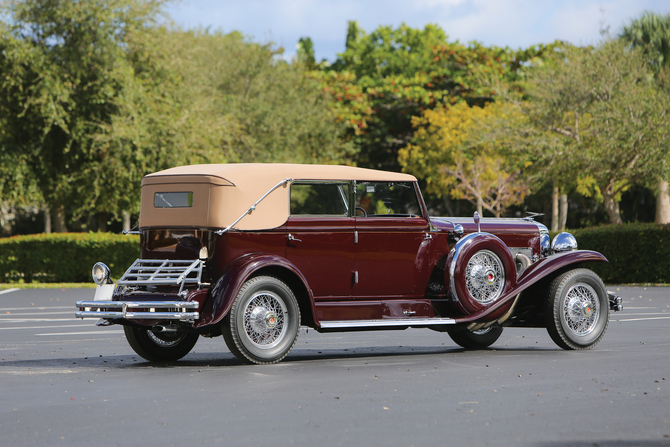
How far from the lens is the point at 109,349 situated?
10.2 m

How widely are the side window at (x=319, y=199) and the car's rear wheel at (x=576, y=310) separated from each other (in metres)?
2.51

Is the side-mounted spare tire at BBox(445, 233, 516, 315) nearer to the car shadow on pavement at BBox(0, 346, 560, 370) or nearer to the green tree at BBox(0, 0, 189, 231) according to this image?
the car shadow on pavement at BBox(0, 346, 560, 370)

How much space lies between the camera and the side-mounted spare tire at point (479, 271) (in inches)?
359

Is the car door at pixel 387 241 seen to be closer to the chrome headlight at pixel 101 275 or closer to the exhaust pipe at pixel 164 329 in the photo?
the exhaust pipe at pixel 164 329

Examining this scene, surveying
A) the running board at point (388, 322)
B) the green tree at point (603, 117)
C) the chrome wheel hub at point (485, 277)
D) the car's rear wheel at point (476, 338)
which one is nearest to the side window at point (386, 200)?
the chrome wheel hub at point (485, 277)

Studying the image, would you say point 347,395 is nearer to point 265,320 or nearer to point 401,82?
point 265,320

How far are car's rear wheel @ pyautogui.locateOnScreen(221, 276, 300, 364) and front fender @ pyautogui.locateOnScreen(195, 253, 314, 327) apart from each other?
10 cm

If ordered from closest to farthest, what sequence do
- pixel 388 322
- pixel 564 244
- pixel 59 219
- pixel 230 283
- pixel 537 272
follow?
1. pixel 230 283
2. pixel 388 322
3. pixel 537 272
4. pixel 564 244
5. pixel 59 219

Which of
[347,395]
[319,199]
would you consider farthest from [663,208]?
[347,395]

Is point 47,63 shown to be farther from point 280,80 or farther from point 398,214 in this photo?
point 398,214

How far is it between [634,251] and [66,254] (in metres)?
16.2

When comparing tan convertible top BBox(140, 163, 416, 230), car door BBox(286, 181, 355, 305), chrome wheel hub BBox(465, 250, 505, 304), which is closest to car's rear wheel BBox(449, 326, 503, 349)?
chrome wheel hub BBox(465, 250, 505, 304)

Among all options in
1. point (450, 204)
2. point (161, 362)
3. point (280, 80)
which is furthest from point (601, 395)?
point (450, 204)

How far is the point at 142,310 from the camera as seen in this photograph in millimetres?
8141
